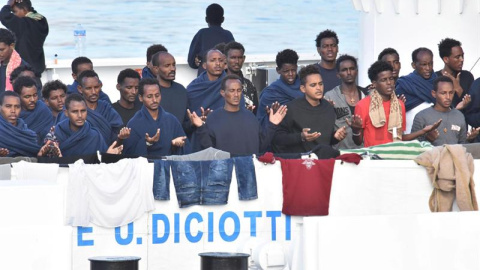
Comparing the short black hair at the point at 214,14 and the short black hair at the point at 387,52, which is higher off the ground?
the short black hair at the point at 214,14

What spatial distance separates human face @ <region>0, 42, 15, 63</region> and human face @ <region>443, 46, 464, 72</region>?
441cm

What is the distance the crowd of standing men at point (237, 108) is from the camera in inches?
466

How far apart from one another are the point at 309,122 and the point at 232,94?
0.76 metres

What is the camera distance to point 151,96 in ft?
39.7

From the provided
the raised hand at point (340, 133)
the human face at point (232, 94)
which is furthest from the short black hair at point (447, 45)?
the human face at point (232, 94)

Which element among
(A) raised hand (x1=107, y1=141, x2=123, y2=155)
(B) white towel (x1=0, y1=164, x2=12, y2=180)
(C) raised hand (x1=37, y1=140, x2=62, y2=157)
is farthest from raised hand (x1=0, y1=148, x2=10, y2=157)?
(A) raised hand (x1=107, y1=141, x2=123, y2=155)

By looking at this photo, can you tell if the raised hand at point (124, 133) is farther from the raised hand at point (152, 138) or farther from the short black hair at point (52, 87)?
the short black hair at point (52, 87)

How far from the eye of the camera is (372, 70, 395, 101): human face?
41.7 feet

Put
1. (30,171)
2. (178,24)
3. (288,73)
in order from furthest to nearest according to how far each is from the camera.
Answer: (178,24) < (288,73) < (30,171)

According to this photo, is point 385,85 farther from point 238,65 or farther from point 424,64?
point 238,65

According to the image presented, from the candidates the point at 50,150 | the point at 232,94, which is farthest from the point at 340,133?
the point at 50,150

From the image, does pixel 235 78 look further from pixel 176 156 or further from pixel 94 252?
pixel 94 252

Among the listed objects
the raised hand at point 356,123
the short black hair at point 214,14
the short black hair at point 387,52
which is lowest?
the raised hand at point 356,123

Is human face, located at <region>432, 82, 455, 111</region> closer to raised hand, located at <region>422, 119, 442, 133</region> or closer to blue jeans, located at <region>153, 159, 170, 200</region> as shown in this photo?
raised hand, located at <region>422, 119, 442, 133</region>
